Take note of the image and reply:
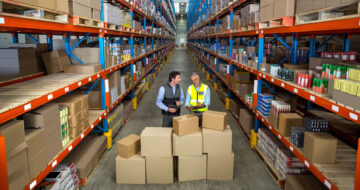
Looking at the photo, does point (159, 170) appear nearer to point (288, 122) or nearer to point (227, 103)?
point (288, 122)

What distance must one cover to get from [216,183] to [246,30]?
335 cm

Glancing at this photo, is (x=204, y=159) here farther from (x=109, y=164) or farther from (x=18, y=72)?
(x=18, y=72)

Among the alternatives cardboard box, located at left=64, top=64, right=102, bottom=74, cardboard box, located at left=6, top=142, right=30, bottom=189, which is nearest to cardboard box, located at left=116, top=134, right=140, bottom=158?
cardboard box, located at left=64, top=64, right=102, bottom=74

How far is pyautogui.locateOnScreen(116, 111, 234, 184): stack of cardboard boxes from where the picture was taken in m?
3.80

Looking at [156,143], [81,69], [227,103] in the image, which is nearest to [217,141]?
[156,143]

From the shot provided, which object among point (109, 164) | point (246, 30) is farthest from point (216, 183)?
point (246, 30)

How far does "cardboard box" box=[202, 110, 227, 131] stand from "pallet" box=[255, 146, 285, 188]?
1092 mm

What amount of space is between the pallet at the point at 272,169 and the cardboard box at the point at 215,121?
1092 mm

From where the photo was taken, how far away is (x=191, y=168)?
13.0 ft

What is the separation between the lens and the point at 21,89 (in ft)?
9.73

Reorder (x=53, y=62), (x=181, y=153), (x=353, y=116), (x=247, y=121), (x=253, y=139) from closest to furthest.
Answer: (x=353, y=116) < (x=181, y=153) < (x=53, y=62) < (x=253, y=139) < (x=247, y=121)

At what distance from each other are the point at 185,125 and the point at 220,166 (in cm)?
88

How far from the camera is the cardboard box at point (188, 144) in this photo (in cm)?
379

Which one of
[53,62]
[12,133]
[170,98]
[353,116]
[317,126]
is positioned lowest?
[317,126]
